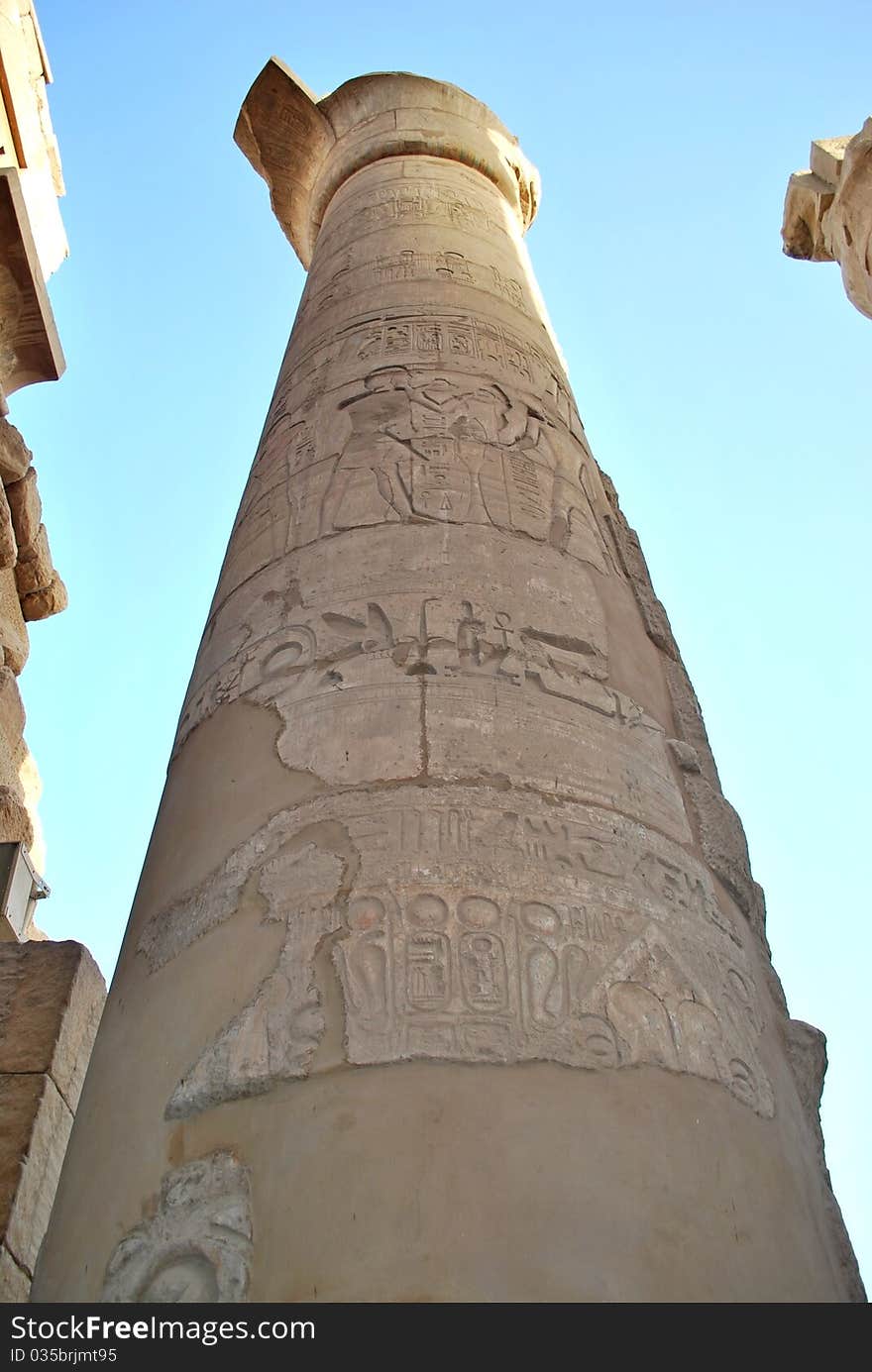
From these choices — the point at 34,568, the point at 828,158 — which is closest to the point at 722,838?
the point at 34,568

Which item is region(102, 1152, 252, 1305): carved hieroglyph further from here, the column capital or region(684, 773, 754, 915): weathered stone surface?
the column capital

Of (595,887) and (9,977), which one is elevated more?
(9,977)

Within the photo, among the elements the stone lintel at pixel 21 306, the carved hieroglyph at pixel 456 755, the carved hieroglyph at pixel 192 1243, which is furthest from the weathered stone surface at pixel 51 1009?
the stone lintel at pixel 21 306

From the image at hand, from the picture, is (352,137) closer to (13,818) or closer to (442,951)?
(13,818)

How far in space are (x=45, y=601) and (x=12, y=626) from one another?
0.34 meters

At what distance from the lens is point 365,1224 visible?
2.06m

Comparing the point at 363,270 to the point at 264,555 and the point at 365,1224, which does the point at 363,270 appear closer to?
the point at 264,555

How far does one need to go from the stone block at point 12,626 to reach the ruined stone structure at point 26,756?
0.01m

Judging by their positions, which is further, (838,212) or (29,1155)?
(838,212)

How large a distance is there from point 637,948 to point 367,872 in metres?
0.59

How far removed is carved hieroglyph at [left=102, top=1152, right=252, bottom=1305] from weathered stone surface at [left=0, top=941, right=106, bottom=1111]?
155cm

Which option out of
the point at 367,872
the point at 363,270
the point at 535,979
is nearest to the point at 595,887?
the point at 535,979

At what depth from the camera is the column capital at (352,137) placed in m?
7.05

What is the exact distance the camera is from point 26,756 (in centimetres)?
639
